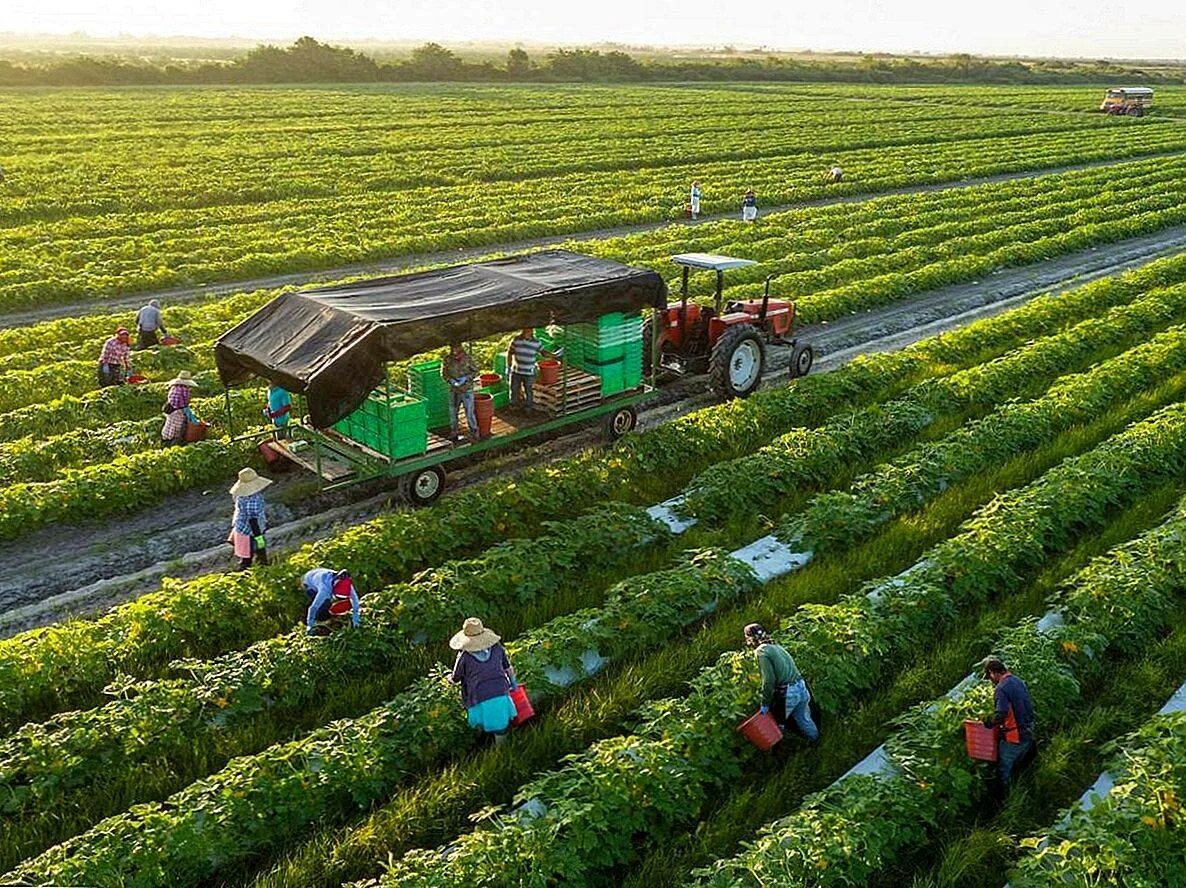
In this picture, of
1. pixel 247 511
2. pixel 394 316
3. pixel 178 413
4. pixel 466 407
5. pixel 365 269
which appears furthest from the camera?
pixel 365 269

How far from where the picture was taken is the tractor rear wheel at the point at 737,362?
18.0 metres

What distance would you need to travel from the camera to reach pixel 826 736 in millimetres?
9609

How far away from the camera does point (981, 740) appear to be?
888 centimetres

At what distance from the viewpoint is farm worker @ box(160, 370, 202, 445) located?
15552 mm

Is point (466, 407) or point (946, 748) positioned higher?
point (466, 407)

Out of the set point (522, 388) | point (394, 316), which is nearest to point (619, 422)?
point (522, 388)

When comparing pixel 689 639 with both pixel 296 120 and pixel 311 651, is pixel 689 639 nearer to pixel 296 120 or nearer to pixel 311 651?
pixel 311 651

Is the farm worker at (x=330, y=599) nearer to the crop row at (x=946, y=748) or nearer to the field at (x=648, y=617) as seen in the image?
the field at (x=648, y=617)

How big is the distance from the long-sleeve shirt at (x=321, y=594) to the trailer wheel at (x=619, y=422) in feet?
21.7

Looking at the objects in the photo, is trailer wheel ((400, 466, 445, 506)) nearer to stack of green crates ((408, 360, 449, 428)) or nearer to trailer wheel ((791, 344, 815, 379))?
stack of green crates ((408, 360, 449, 428))

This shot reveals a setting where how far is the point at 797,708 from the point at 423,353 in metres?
7.92

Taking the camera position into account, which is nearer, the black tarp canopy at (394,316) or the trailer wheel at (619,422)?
the black tarp canopy at (394,316)

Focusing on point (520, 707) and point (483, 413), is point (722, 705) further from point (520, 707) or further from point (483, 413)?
point (483, 413)

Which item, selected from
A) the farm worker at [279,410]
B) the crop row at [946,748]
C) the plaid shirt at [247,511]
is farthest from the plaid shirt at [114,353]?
the crop row at [946,748]
